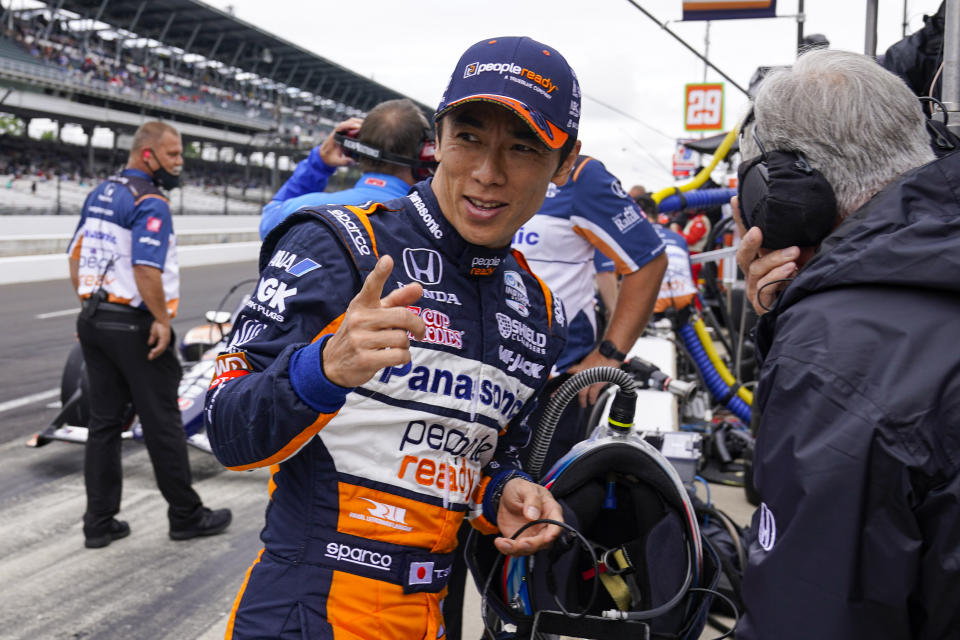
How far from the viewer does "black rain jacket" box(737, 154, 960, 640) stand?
1027 mm

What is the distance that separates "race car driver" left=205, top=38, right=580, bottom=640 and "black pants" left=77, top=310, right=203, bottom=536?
2996 mm

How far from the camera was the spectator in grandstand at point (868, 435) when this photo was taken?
1.03 m

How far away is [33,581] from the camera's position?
12.3ft

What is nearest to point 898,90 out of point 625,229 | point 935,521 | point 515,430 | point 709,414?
point 935,521

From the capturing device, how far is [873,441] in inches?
40.6

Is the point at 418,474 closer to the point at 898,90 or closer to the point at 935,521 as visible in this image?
the point at 935,521

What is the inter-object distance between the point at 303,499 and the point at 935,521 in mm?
1018

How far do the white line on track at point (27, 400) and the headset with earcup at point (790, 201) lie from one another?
664cm

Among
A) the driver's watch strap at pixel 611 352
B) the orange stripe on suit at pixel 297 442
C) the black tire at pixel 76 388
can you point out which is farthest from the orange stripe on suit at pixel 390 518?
the black tire at pixel 76 388

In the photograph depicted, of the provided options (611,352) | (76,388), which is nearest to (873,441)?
(611,352)

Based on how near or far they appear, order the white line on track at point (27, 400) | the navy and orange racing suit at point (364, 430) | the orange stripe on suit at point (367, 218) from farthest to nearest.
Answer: the white line on track at point (27, 400) < the orange stripe on suit at point (367, 218) < the navy and orange racing suit at point (364, 430)

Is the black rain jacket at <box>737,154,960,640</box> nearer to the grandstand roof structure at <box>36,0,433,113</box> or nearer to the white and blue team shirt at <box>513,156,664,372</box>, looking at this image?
the white and blue team shirt at <box>513,156,664,372</box>

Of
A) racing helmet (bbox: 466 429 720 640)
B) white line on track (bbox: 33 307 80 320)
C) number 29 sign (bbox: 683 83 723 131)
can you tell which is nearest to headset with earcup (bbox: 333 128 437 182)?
racing helmet (bbox: 466 429 720 640)

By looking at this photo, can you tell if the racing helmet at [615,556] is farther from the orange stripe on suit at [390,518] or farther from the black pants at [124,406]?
the black pants at [124,406]
